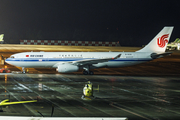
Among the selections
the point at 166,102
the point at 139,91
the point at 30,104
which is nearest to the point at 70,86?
the point at 139,91

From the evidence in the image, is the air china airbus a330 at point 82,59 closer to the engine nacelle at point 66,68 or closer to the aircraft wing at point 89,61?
the aircraft wing at point 89,61

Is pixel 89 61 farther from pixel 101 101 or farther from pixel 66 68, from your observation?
pixel 101 101

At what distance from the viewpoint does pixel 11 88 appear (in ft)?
77.2

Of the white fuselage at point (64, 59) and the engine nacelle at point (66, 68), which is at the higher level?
the white fuselage at point (64, 59)

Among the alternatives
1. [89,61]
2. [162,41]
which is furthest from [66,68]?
[162,41]

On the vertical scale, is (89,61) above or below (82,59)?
below

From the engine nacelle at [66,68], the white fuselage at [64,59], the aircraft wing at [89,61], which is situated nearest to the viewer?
the engine nacelle at [66,68]

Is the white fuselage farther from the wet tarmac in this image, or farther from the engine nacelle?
the wet tarmac

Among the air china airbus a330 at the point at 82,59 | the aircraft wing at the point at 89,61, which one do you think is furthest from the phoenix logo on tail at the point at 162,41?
the aircraft wing at the point at 89,61

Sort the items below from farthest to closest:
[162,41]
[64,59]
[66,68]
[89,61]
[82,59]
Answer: [162,41], [82,59], [64,59], [89,61], [66,68]

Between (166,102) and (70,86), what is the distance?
32.2 feet

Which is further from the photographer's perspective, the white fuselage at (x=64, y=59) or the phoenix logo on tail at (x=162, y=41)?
the phoenix logo on tail at (x=162, y=41)

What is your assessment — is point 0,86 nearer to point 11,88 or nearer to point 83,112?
point 11,88

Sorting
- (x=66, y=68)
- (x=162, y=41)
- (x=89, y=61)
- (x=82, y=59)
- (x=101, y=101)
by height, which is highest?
(x=162, y=41)
